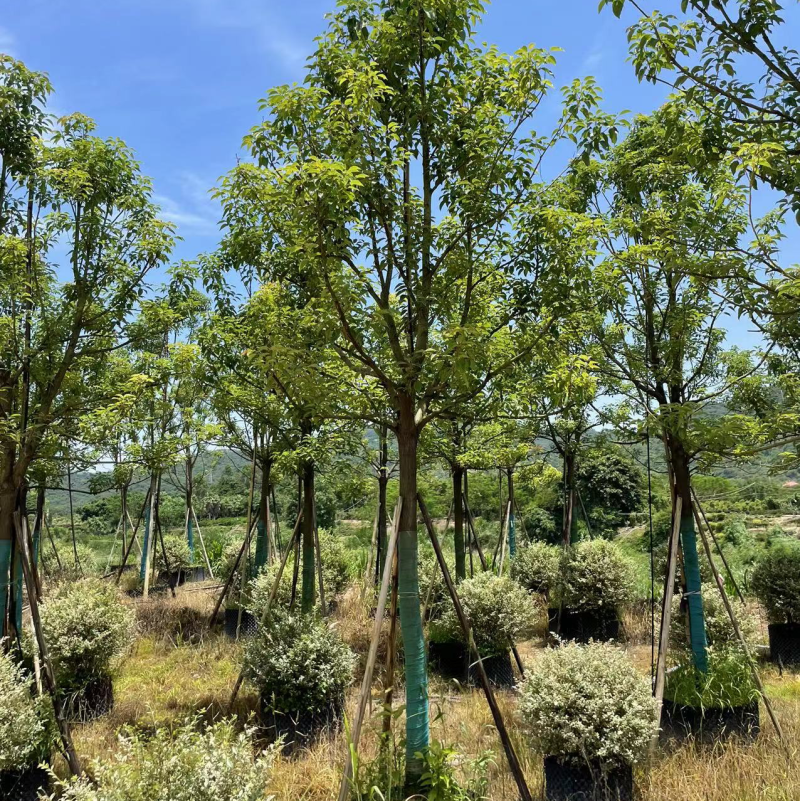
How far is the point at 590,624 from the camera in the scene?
29.7 feet

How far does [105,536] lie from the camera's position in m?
34.2

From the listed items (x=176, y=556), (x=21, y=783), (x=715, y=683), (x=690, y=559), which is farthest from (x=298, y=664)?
(x=176, y=556)

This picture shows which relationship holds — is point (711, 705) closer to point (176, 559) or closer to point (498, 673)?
point (498, 673)

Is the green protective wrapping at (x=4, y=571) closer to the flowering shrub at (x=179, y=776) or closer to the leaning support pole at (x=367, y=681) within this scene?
the flowering shrub at (x=179, y=776)

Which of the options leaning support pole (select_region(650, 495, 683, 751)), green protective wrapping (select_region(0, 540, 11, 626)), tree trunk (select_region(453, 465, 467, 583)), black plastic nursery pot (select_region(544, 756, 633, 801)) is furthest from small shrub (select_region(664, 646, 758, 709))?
green protective wrapping (select_region(0, 540, 11, 626))

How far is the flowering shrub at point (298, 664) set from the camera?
18.7 ft

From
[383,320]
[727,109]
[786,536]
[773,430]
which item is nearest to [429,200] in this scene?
[383,320]

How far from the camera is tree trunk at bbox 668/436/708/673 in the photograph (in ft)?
19.5

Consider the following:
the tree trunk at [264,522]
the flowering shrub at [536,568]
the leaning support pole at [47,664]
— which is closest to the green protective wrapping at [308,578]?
the tree trunk at [264,522]

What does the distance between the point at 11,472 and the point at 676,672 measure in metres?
6.83

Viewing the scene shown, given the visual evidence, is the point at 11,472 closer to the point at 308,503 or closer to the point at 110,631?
the point at 110,631

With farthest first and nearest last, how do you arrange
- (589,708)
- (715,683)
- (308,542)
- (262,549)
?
(262,549) → (308,542) → (715,683) → (589,708)

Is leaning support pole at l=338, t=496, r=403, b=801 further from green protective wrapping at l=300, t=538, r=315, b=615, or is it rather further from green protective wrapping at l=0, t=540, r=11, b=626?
green protective wrapping at l=0, t=540, r=11, b=626

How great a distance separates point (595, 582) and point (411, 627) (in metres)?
5.74
